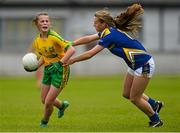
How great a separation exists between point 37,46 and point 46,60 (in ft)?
1.01

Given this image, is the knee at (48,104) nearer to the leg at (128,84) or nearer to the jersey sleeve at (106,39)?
the leg at (128,84)

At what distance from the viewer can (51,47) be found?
13.5 m

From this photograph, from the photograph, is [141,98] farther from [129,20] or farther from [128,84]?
[129,20]

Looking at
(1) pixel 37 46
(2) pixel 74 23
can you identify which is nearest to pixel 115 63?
(2) pixel 74 23

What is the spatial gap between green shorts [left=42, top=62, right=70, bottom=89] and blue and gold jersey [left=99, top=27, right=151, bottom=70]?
0.98 m

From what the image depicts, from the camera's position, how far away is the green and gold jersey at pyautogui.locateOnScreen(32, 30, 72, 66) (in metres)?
13.5

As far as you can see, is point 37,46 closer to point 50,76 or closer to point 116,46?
point 50,76

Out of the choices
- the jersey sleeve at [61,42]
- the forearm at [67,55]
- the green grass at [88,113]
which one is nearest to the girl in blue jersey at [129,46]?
the forearm at [67,55]

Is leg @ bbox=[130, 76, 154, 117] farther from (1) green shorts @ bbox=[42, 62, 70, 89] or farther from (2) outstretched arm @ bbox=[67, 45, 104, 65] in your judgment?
(1) green shorts @ bbox=[42, 62, 70, 89]

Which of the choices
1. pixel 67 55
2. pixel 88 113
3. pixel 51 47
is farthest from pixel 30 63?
pixel 88 113

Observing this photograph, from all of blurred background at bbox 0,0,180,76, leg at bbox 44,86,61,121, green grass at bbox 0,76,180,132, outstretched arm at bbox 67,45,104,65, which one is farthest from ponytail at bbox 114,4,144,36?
blurred background at bbox 0,0,180,76

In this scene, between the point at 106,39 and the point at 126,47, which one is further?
the point at 126,47

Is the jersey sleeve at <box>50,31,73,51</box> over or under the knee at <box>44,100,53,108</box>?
over

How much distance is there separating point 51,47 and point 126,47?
1382 mm
